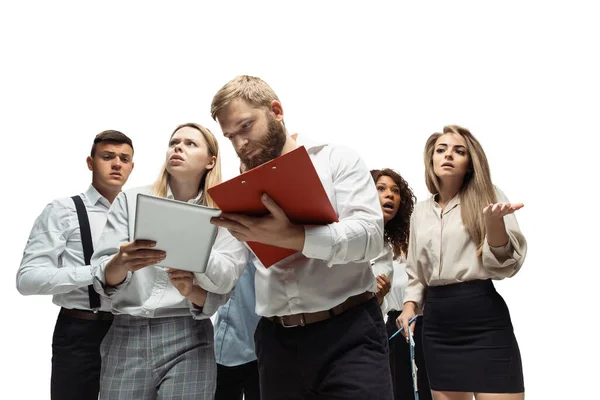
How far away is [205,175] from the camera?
2811 mm

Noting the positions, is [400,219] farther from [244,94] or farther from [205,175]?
[244,94]

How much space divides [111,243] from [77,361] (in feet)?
2.95

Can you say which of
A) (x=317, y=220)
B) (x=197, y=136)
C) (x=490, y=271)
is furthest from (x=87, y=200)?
(x=490, y=271)

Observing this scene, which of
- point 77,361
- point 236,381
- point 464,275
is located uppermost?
point 464,275

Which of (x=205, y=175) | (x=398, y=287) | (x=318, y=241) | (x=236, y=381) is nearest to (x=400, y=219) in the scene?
(x=398, y=287)

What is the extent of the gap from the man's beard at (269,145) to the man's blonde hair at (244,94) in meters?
0.07

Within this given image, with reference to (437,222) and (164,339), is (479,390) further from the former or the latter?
(164,339)

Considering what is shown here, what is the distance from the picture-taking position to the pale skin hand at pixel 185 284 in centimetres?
238

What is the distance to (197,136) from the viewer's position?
277cm

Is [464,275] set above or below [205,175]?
below

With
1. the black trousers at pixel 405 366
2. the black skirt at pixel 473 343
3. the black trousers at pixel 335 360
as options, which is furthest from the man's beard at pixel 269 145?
the black trousers at pixel 405 366

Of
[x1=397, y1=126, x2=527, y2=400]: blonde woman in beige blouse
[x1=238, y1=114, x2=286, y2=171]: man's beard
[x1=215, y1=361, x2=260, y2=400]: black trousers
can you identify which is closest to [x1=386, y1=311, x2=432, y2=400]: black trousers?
[x1=397, y1=126, x2=527, y2=400]: blonde woman in beige blouse

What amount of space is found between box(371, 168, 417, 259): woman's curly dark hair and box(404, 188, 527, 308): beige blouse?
Answer: 29.6 inches

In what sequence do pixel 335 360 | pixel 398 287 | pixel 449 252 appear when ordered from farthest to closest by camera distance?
pixel 398 287
pixel 449 252
pixel 335 360
